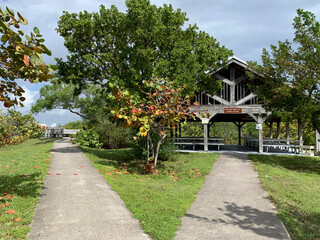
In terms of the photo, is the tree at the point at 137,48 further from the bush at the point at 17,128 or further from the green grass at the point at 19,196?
the bush at the point at 17,128

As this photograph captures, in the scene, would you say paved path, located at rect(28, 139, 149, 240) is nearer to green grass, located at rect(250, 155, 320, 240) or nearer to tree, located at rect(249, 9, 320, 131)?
green grass, located at rect(250, 155, 320, 240)

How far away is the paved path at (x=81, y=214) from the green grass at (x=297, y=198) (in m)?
3.29

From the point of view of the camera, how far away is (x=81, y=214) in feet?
16.2

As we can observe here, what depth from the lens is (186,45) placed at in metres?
13.9

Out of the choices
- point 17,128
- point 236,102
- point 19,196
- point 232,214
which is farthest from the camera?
point 17,128

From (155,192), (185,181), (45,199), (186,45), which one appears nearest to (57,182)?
(45,199)

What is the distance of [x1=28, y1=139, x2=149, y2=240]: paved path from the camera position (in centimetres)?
412

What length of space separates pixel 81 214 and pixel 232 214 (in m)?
3.38

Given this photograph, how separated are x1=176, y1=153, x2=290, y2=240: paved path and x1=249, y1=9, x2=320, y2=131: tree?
5722 millimetres

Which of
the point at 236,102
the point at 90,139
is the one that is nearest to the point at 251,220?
the point at 236,102

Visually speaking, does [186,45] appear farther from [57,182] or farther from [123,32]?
[57,182]

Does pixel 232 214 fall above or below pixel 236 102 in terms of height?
below

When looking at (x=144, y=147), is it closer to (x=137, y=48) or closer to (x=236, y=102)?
(x=137, y=48)

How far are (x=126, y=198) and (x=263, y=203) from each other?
3700 millimetres
